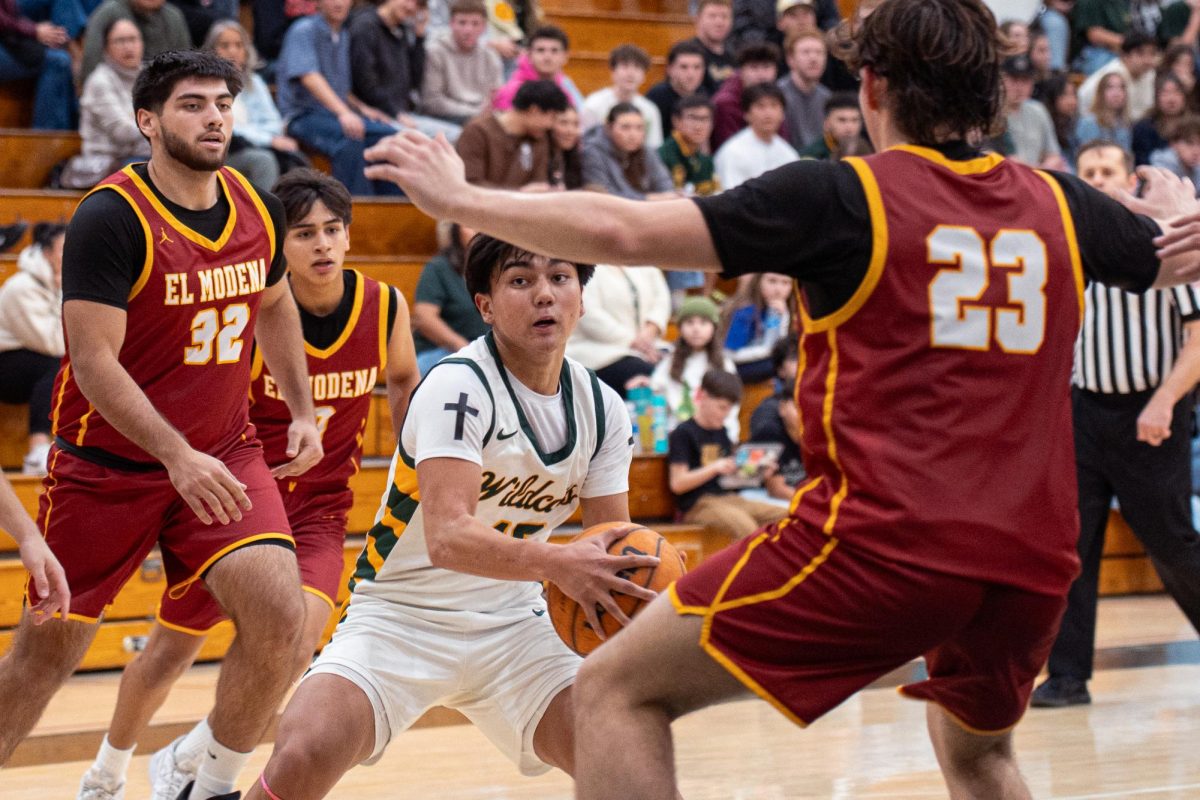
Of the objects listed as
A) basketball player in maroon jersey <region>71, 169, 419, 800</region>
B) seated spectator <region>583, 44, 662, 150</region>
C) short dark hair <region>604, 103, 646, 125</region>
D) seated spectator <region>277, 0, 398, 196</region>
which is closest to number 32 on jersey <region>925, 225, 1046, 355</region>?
basketball player in maroon jersey <region>71, 169, 419, 800</region>

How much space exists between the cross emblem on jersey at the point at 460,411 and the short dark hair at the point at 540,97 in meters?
5.71

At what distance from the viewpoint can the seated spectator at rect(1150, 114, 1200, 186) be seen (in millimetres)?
10844

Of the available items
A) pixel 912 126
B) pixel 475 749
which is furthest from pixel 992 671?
pixel 475 749

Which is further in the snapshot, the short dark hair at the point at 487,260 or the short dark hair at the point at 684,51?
the short dark hair at the point at 684,51

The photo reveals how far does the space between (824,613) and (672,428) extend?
5771 mm

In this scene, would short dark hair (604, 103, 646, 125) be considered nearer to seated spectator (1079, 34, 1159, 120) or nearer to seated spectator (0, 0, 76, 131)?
seated spectator (0, 0, 76, 131)

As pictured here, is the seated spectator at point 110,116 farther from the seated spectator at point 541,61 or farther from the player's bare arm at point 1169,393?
the player's bare arm at point 1169,393

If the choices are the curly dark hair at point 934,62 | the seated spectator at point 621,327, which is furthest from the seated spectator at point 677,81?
the curly dark hair at point 934,62

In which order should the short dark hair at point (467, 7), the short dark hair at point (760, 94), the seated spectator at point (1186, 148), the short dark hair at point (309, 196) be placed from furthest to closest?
the seated spectator at point (1186, 148), the short dark hair at point (760, 94), the short dark hair at point (467, 7), the short dark hair at point (309, 196)

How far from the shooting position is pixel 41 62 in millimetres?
9195

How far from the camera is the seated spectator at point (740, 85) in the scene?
11016 mm

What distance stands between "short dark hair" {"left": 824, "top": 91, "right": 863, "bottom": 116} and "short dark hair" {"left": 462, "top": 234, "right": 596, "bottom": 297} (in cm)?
702

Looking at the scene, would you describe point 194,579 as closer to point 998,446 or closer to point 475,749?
point 475,749

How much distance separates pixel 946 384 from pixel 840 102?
26.7 feet
